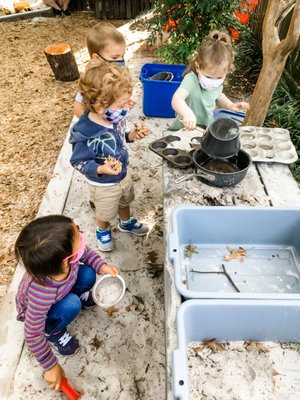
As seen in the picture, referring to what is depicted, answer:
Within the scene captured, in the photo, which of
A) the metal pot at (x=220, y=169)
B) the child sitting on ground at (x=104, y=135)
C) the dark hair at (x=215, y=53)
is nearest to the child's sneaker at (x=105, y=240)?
the child sitting on ground at (x=104, y=135)

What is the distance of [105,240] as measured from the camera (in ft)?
7.59

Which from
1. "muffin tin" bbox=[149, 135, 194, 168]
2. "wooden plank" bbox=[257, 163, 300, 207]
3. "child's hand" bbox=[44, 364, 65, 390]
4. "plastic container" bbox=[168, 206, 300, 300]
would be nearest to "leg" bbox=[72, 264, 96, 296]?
"child's hand" bbox=[44, 364, 65, 390]

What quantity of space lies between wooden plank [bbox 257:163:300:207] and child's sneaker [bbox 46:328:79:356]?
133cm

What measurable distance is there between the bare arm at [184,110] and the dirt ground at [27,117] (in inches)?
57.6

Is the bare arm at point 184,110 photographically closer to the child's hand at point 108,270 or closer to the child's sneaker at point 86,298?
the child's hand at point 108,270

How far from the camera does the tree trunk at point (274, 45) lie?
2.12m

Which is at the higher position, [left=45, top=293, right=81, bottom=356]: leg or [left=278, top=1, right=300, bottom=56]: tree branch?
[left=278, top=1, right=300, bottom=56]: tree branch

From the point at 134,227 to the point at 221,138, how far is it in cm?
99

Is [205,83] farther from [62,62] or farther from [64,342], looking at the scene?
[62,62]

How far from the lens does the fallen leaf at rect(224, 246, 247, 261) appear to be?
176 cm

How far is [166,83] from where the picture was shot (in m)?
3.29

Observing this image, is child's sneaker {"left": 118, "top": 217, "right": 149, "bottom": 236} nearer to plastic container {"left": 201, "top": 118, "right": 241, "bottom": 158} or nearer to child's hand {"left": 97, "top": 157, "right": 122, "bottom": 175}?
child's hand {"left": 97, "top": 157, "right": 122, "bottom": 175}

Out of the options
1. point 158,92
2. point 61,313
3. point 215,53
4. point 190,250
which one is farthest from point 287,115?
point 61,313

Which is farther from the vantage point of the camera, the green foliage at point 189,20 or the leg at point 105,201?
the green foliage at point 189,20
